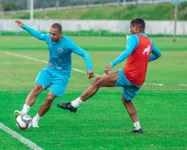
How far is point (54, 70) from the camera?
45.7ft

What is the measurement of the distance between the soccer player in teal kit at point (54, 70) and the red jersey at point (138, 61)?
0.93 metres

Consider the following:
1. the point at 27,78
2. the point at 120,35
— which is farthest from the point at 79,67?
the point at 120,35

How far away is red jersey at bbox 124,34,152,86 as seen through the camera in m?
13.1

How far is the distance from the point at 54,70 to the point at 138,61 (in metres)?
1.71

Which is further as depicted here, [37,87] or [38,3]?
[38,3]

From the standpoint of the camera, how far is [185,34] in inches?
2933

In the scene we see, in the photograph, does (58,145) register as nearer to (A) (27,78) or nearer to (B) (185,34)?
(A) (27,78)

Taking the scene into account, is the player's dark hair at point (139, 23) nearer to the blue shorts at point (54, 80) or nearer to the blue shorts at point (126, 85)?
the blue shorts at point (126, 85)

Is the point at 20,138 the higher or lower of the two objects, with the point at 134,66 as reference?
lower

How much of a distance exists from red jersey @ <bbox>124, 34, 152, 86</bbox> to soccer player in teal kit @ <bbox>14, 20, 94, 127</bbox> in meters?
0.93

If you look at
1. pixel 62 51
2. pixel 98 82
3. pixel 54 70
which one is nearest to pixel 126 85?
pixel 98 82

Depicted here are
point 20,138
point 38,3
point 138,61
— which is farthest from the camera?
point 38,3

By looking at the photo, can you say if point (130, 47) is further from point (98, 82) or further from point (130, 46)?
point (98, 82)

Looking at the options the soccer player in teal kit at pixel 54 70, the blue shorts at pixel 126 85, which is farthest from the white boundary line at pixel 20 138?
the blue shorts at pixel 126 85
